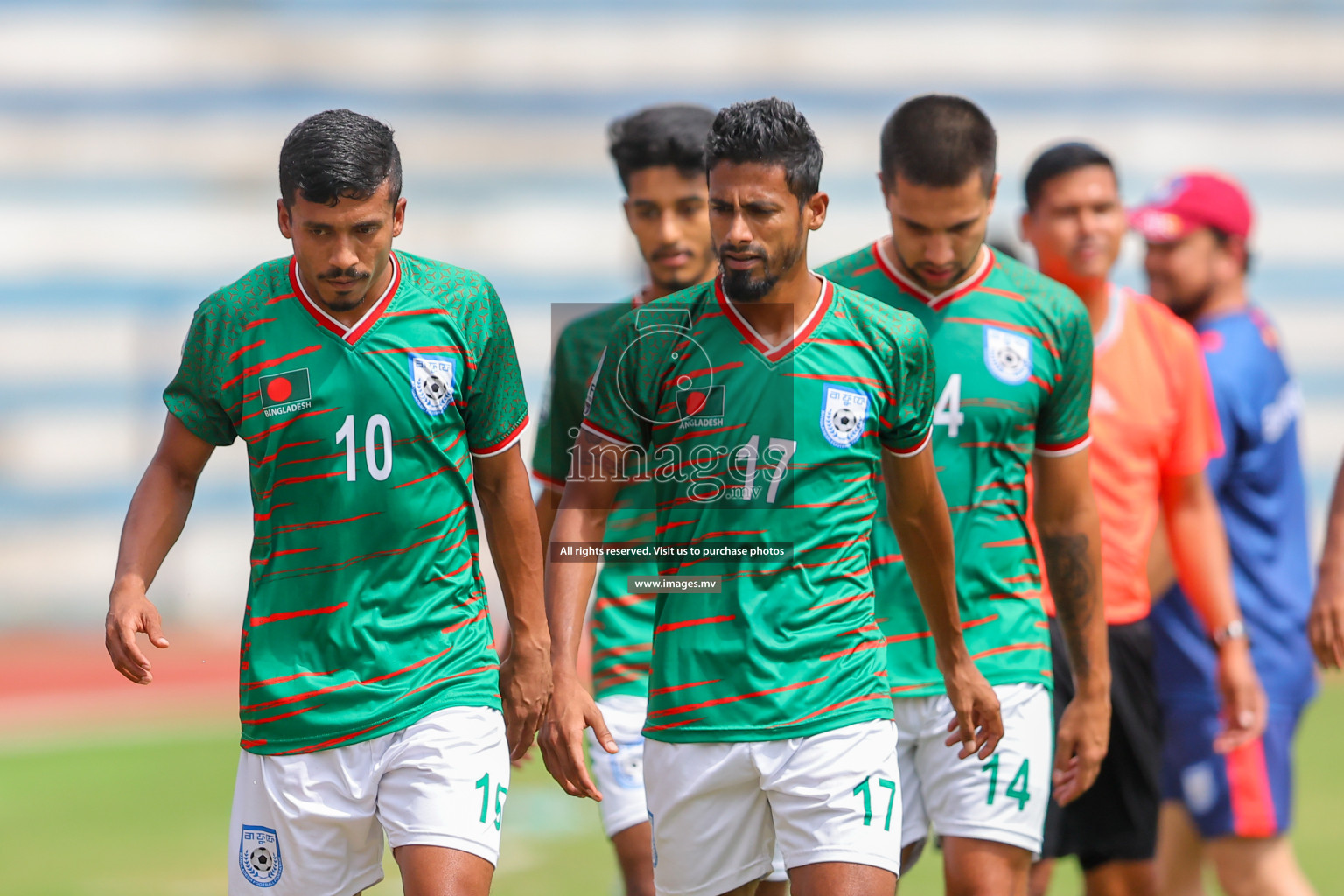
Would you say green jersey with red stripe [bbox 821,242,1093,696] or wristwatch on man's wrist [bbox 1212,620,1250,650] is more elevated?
green jersey with red stripe [bbox 821,242,1093,696]

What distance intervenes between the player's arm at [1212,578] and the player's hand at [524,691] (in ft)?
8.82

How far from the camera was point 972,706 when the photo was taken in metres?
4.45

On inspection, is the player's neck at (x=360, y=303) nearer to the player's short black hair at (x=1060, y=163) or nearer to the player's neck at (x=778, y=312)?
the player's neck at (x=778, y=312)

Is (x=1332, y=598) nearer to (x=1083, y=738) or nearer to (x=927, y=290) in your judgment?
(x=1083, y=738)

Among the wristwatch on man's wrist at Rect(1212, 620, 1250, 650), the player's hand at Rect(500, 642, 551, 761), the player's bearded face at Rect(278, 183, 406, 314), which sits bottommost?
the wristwatch on man's wrist at Rect(1212, 620, 1250, 650)

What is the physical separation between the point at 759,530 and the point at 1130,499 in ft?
7.03

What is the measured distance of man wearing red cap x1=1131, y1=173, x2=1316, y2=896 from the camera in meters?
6.36

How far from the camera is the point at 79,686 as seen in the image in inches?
616

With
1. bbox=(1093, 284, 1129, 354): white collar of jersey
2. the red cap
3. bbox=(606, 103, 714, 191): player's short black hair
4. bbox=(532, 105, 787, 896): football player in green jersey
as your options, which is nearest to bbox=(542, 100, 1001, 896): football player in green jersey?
bbox=(532, 105, 787, 896): football player in green jersey

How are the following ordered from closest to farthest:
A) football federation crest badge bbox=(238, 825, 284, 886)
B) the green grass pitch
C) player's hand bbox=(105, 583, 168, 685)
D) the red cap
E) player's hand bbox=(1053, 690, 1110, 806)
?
1. player's hand bbox=(105, 583, 168, 685)
2. football federation crest badge bbox=(238, 825, 284, 886)
3. player's hand bbox=(1053, 690, 1110, 806)
4. the red cap
5. the green grass pitch

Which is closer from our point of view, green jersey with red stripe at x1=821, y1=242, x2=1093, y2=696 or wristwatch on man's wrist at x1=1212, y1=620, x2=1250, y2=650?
green jersey with red stripe at x1=821, y1=242, x2=1093, y2=696

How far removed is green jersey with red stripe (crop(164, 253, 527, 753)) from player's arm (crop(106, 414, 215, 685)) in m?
0.07

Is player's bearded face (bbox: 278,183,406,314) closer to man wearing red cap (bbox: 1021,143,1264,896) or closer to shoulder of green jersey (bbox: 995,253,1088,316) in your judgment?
shoulder of green jersey (bbox: 995,253,1088,316)

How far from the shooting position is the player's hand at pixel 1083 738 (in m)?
4.93
